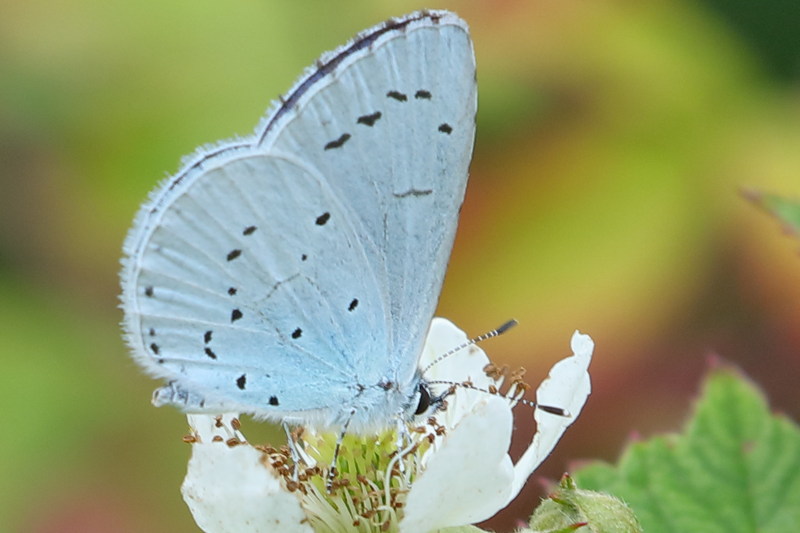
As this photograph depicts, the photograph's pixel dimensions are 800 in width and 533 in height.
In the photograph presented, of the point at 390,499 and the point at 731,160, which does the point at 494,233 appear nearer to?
the point at 731,160

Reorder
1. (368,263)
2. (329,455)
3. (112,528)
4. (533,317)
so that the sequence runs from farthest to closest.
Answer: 1. (533,317)
2. (112,528)
3. (329,455)
4. (368,263)

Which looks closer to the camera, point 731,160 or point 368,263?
point 368,263

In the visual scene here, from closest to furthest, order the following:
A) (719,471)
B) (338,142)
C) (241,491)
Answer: (241,491), (338,142), (719,471)

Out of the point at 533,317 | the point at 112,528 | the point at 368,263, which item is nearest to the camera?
the point at 368,263

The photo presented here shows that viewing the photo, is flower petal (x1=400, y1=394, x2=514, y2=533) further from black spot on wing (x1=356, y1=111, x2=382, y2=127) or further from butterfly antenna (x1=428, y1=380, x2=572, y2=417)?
black spot on wing (x1=356, y1=111, x2=382, y2=127)

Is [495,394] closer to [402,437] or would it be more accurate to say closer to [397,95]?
[402,437]

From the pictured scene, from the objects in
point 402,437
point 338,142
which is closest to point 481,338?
point 402,437

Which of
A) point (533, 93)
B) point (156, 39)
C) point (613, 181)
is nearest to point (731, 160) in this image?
point (613, 181)
